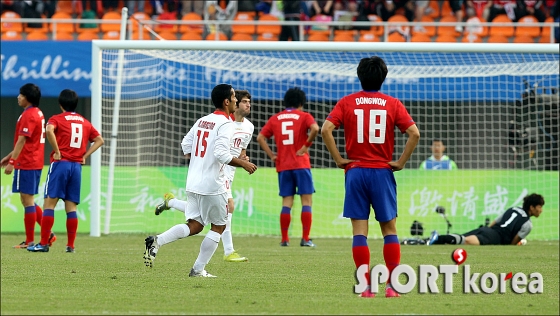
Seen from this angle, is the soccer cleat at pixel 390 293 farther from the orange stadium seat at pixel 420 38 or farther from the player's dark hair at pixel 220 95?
the orange stadium seat at pixel 420 38

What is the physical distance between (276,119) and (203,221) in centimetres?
541

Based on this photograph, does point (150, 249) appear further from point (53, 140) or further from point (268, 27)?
point (268, 27)

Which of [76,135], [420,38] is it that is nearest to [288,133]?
[76,135]

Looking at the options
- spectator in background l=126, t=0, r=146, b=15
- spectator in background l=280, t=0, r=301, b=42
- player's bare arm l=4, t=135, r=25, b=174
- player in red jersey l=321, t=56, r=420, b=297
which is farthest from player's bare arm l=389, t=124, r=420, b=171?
spectator in background l=126, t=0, r=146, b=15

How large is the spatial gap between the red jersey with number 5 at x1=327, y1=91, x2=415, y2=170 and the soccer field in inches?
41.4

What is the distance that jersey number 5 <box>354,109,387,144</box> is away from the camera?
7055 mm

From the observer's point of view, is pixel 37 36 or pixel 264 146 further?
pixel 37 36

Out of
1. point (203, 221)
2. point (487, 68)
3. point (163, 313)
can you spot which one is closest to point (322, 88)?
point (487, 68)

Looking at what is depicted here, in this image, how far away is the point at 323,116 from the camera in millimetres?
19484

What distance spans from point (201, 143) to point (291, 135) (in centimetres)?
536

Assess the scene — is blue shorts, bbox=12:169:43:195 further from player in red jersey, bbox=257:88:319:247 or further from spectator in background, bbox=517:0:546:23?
spectator in background, bbox=517:0:546:23

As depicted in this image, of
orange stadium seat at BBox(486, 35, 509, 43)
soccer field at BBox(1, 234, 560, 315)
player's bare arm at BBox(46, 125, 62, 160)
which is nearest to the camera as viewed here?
soccer field at BBox(1, 234, 560, 315)

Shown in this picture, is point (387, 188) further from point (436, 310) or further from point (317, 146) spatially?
point (317, 146)

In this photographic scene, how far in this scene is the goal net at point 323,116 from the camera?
16.5 meters
